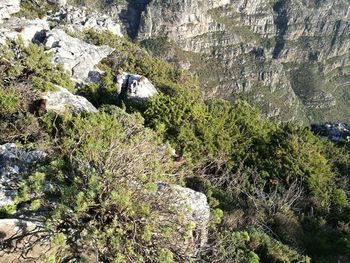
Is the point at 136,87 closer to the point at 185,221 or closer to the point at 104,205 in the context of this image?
the point at 185,221

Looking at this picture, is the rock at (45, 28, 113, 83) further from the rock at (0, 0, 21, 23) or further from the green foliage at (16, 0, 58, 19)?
the green foliage at (16, 0, 58, 19)

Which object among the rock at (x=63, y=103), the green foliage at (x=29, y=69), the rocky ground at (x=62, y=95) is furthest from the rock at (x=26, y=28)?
the rock at (x=63, y=103)

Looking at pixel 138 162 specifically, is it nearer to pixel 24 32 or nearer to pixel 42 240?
pixel 42 240

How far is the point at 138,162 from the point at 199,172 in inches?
226

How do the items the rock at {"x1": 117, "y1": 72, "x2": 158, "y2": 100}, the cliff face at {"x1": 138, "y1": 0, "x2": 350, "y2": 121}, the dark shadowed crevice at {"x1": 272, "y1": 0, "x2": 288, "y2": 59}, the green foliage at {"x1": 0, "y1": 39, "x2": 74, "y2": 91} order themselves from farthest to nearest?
1. the dark shadowed crevice at {"x1": 272, "y1": 0, "x2": 288, "y2": 59}
2. the cliff face at {"x1": 138, "y1": 0, "x2": 350, "y2": 121}
3. the rock at {"x1": 117, "y1": 72, "x2": 158, "y2": 100}
4. the green foliage at {"x1": 0, "y1": 39, "x2": 74, "y2": 91}

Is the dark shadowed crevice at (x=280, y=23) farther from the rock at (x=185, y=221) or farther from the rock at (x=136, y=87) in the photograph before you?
the rock at (x=185, y=221)

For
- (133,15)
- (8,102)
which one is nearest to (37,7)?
(8,102)

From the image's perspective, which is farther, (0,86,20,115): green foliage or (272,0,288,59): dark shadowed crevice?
(272,0,288,59): dark shadowed crevice

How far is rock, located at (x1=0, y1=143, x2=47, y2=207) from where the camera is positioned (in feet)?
21.4

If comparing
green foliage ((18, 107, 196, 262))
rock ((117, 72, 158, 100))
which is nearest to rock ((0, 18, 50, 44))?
rock ((117, 72, 158, 100))

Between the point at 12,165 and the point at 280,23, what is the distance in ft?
590

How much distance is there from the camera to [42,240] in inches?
225

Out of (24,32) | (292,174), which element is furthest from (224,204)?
(24,32)

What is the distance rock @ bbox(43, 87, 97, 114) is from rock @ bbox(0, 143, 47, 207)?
3.81 m
